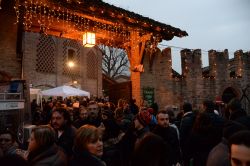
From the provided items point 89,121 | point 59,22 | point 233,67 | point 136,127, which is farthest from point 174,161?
point 233,67

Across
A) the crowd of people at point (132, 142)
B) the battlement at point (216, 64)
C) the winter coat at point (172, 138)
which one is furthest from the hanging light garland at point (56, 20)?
the battlement at point (216, 64)

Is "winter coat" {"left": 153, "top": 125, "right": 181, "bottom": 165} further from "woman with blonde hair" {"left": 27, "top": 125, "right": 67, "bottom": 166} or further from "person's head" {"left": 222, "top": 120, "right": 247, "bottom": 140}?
"woman with blonde hair" {"left": 27, "top": 125, "right": 67, "bottom": 166}

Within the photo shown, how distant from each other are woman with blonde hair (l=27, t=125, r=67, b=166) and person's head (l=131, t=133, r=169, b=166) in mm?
902

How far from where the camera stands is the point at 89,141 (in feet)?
10.5

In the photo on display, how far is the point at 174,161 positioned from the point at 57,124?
236 cm

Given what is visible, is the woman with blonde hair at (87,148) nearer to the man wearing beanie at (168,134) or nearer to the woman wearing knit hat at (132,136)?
the woman wearing knit hat at (132,136)

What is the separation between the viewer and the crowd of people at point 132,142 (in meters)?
2.75

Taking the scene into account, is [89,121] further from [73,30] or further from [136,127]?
[73,30]

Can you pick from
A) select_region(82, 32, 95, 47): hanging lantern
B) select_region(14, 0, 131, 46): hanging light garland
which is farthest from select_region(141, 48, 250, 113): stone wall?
select_region(82, 32, 95, 47): hanging lantern

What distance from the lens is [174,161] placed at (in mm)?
5242

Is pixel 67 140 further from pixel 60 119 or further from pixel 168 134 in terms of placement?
pixel 168 134

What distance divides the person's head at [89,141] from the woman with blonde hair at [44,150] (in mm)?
237

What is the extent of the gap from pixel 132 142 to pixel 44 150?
174 centimetres

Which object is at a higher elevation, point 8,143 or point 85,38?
point 85,38
